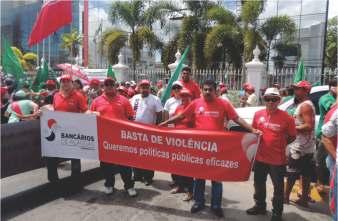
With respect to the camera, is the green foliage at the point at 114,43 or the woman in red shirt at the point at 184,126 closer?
the woman in red shirt at the point at 184,126

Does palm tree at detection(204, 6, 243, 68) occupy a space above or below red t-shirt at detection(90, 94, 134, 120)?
above

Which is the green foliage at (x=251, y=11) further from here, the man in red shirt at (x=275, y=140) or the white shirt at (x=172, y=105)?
the man in red shirt at (x=275, y=140)

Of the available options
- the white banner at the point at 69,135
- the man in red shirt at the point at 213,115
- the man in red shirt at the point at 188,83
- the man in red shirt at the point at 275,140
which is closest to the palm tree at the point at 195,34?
the man in red shirt at the point at 188,83

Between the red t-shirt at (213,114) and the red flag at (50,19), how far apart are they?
4.71m

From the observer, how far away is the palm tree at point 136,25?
24.0 meters

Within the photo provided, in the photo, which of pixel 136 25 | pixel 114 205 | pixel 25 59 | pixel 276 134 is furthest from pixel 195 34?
pixel 25 59

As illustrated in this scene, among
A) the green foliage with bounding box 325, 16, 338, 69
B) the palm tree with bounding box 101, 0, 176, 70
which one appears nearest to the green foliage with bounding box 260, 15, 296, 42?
the palm tree with bounding box 101, 0, 176, 70

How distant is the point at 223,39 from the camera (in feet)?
71.7

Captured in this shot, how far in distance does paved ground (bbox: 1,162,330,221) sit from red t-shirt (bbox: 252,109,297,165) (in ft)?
2.80

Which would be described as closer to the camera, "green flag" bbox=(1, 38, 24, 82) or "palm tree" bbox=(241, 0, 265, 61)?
"green flag" bbox=(1, 38, 24, 82)

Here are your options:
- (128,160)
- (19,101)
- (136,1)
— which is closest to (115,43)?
(136,1)

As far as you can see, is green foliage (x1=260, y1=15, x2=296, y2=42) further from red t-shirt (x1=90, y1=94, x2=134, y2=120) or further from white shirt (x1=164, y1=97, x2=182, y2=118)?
red t-shirt (x1=90, y1=94, x2=134, y2=120)

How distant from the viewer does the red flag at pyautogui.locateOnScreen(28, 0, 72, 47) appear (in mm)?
8500

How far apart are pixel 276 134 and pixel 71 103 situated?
287cm
